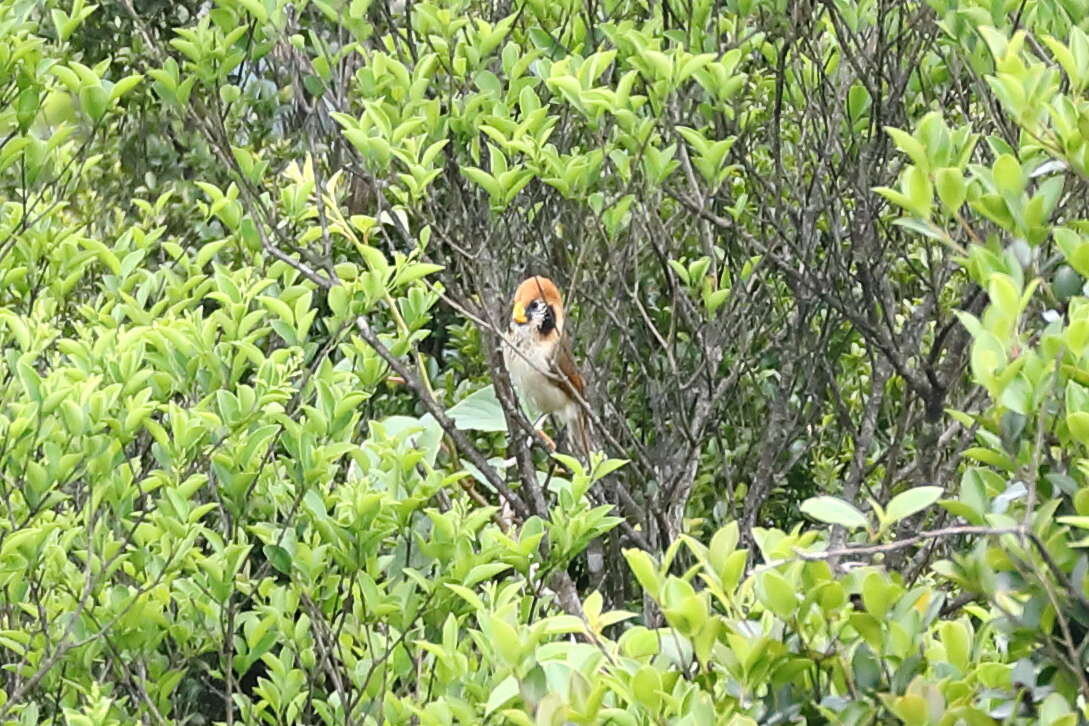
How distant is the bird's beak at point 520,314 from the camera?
5.09 meters

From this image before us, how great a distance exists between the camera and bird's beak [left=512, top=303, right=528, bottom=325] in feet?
16.7

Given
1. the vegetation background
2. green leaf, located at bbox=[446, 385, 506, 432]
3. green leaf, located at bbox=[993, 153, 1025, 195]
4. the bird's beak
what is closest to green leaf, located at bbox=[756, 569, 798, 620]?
the vegetation background

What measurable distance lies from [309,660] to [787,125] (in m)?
2.97

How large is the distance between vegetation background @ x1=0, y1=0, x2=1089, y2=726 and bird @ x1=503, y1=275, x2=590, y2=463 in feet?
0.43

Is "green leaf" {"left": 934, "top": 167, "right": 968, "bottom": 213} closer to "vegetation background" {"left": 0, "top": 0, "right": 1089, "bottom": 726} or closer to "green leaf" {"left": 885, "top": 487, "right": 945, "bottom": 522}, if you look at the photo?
"vegetation background" {"left": 0, "top": 0, "right": 1089, "bottom": 726}

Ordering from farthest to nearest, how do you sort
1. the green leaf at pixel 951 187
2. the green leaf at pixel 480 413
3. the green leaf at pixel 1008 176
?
the green leaf at pixel 480 413
the green leaf at pixel 951 187
the green leaf at pixel 1008 176

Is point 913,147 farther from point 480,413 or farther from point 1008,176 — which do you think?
point 480,413

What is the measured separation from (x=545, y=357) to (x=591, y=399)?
56cm

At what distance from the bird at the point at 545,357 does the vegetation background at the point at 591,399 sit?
0.13 m

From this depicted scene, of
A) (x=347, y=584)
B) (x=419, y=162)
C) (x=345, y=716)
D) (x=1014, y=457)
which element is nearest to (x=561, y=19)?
(x=419, y=162)

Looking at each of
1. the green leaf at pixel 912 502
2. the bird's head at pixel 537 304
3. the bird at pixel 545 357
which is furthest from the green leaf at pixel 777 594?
the bird's head at pixel 537 304

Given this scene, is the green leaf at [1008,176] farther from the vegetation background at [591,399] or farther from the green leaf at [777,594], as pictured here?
the green leaf at [777,594]

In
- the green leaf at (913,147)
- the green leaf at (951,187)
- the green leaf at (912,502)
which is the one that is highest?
the green leaf at (913,147)

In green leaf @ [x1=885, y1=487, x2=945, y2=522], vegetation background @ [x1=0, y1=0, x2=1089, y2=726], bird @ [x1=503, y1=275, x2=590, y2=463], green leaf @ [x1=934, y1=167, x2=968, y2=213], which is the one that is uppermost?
green leaf @ [x1=934, y1=167, x2=968, y2=213]
